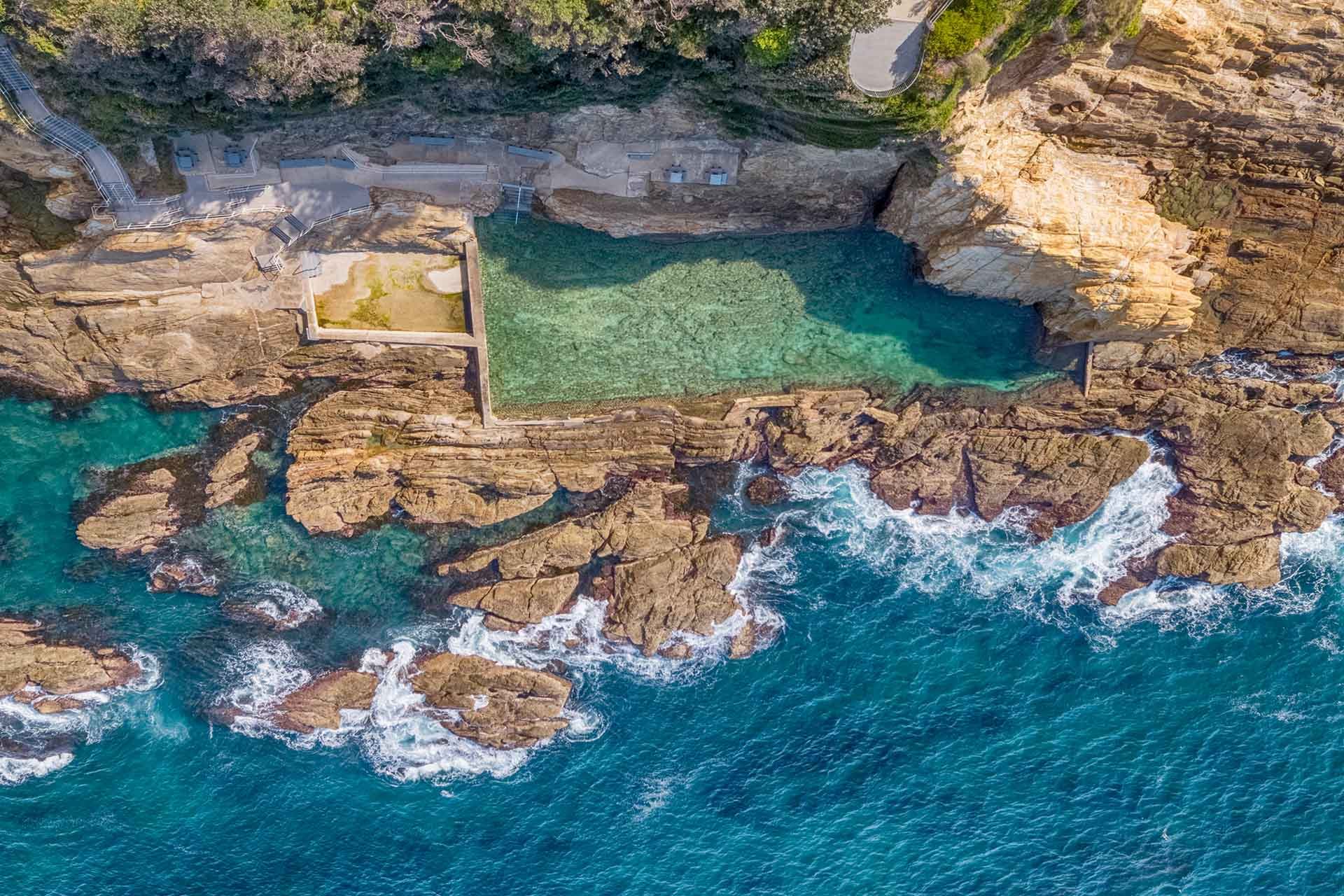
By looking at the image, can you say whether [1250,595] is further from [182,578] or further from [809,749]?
[182,578]

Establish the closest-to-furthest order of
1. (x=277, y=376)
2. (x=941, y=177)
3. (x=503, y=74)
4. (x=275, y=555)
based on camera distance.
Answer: (x=503, y=74), (x=941, y=177), (x=277, y=376), (x=275, y=555)

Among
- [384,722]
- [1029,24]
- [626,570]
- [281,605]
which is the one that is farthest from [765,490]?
[281,605]

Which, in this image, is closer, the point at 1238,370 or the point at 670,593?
the point at 1238,370

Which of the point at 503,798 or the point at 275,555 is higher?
the point at 275,555

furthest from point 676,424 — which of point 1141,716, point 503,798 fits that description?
point 1141,716

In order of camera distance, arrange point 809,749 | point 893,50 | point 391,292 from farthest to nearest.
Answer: point 809,749 → point 391,292 → point 893,50

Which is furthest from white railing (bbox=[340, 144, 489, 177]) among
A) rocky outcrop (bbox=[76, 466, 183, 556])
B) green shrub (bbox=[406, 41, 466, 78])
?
rocky outcrop (bbox=[76, 466, 183, 556])

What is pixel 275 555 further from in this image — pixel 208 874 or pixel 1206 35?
pixel 1206 35
